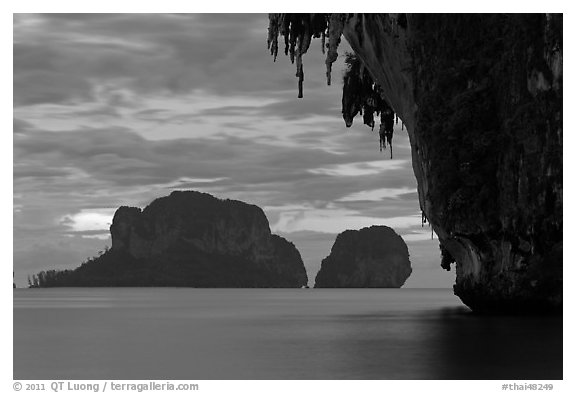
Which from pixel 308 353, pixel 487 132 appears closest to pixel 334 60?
pixel 487 132

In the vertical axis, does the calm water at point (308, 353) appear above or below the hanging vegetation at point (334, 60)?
below

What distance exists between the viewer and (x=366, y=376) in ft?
73.0

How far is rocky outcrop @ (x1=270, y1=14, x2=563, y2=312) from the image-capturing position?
114ft

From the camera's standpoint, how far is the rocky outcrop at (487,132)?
34.7m

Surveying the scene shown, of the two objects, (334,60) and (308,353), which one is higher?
(334,60)

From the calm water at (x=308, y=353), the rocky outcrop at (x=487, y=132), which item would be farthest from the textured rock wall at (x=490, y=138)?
the calm water at (x=308, y=353)

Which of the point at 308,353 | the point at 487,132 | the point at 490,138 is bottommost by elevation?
the point at 308,353

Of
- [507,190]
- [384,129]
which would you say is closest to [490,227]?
[507,190]

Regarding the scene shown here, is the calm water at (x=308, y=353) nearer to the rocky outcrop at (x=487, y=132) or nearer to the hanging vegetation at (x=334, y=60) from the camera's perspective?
the rocky outcrop at (x=487, y=132)

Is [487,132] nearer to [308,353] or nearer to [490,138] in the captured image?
[490,138]

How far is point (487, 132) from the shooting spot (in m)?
36.8

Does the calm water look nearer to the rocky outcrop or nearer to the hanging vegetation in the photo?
the rocky outcrop

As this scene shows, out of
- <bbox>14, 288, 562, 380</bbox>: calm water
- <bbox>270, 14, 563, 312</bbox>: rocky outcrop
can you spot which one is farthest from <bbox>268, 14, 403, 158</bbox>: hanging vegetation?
<bbox>14, 288, 562, 380</bbox>: calm water
